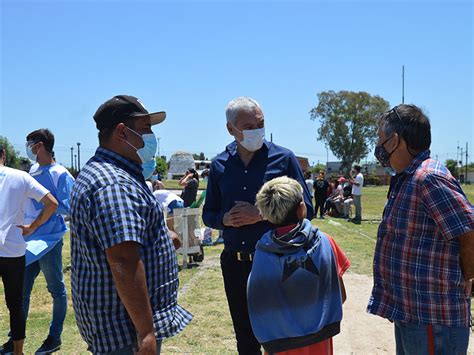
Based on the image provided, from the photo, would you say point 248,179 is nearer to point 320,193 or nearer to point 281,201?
point 281,201

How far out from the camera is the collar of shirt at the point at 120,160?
7.67 feet

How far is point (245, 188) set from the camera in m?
3.55

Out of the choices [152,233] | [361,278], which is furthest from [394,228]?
[361,278]

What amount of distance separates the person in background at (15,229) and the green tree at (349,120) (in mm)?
62951

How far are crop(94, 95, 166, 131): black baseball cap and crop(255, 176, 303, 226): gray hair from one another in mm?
842

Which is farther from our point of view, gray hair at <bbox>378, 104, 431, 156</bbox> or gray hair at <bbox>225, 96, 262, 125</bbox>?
gray hair at <bbox>225, 96, 262, 125</bbox>

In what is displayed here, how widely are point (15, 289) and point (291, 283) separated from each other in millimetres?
2990

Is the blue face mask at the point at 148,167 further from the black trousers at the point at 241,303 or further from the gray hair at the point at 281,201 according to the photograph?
the black trousers at the point at 241,303

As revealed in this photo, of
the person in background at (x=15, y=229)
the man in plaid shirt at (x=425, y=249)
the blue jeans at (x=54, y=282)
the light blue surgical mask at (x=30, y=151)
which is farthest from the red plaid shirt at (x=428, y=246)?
the light blue surgical mask at (x=30, y=151)

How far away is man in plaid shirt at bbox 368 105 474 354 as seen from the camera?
243cm

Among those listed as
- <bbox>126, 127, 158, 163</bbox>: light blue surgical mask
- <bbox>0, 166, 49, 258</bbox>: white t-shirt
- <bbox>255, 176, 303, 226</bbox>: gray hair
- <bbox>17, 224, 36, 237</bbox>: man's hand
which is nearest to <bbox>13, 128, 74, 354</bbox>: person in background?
<bbox>17, 224, 36, 237</bbox>: man's hand

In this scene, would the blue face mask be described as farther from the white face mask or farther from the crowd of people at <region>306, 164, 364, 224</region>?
the crowd of people at <region>306, 164, 364, 224</region>

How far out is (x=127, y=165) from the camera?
236 cm

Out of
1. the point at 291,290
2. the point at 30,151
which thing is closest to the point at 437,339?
the point at 291,290
